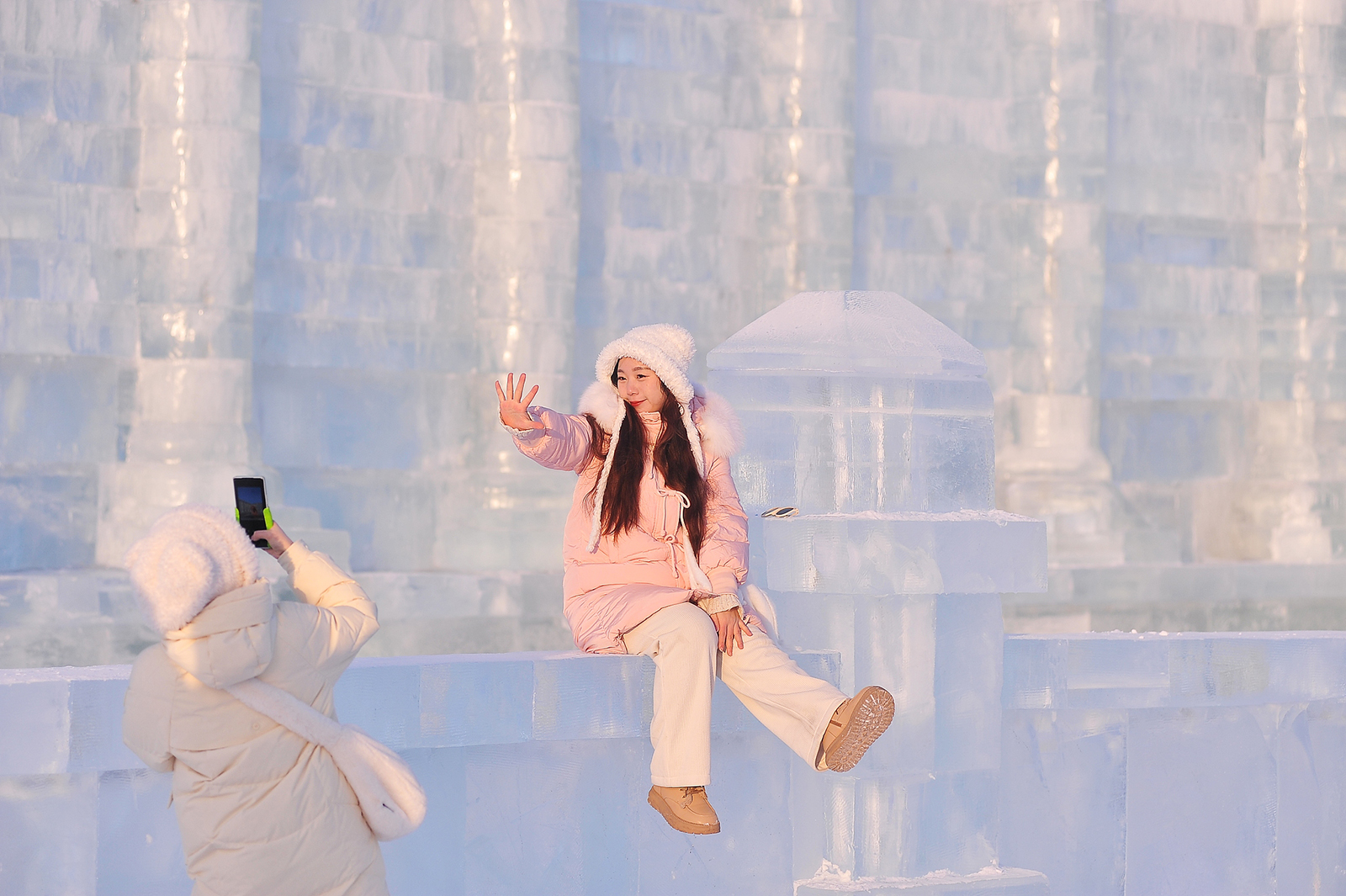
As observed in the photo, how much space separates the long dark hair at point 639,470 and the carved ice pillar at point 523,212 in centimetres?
518

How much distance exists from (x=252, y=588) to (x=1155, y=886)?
10.2ft

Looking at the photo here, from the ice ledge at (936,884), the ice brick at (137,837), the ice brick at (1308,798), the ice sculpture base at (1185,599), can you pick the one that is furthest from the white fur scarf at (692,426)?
the ice sculpture base at (1185,599)

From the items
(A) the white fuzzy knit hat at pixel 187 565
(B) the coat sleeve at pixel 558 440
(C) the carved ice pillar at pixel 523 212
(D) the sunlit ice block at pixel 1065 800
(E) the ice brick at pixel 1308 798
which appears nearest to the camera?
(A) the white fuzzy knit hat at pixel 187 565

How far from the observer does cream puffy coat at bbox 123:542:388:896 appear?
266 cm

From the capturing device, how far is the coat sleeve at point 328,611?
2807 mm

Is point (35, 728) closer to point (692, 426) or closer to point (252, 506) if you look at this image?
point (252, 506)

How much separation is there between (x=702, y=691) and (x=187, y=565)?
153cm

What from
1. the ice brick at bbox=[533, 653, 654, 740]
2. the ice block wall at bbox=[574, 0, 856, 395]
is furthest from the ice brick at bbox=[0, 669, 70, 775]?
the ice block wall at bbox=[574, 0, 856, 395]

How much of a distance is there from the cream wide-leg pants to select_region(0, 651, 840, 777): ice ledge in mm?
97

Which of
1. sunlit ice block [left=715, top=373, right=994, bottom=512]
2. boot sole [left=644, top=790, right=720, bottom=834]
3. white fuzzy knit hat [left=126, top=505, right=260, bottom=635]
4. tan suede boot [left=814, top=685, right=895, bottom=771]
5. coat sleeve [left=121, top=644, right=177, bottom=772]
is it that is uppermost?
sunlit ice block [left=715, top=373, right=994, bottom=512]

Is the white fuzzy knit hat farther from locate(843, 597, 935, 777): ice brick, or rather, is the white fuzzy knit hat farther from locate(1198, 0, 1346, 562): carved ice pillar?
locate(1198, 0, 1346, 562): carved ice pillar

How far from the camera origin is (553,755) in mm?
3850

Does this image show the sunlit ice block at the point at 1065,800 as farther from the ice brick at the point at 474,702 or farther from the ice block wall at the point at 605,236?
the ice block wall at the point at 605,236

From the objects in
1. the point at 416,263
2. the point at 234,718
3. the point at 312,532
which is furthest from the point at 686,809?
the point at 416,263
